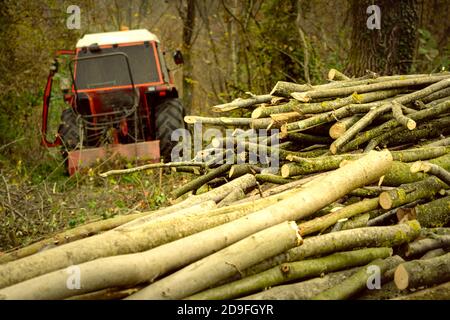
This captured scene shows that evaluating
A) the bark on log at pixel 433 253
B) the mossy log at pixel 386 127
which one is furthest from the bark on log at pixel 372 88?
the bark on log at pixel 433 253

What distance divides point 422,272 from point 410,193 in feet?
2.18

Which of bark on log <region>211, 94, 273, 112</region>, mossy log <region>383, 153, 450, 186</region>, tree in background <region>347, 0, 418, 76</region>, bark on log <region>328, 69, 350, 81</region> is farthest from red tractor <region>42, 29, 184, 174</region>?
mossy log <region>383, 153, 450, 186</region>

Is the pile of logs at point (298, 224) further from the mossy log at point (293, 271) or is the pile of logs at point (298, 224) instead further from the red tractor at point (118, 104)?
the red tractor at point (118, 104)

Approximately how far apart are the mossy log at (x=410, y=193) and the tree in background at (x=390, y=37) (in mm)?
3959

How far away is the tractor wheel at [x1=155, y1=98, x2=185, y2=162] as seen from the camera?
9.02m

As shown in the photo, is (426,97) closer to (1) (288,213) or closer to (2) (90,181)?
(1) (288,213)

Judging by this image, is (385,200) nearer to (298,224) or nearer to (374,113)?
(298,224)

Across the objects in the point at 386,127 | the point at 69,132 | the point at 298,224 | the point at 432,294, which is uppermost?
the point at 386,127

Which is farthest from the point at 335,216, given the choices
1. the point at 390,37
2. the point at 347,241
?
the point at 390,37

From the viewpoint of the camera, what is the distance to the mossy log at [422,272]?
290 cm

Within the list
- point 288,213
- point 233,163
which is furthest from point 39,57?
point 288,213

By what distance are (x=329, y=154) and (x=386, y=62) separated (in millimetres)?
3711

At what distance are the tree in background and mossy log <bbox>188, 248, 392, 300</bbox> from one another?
4.69 m

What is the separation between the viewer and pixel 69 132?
908 centimetres
